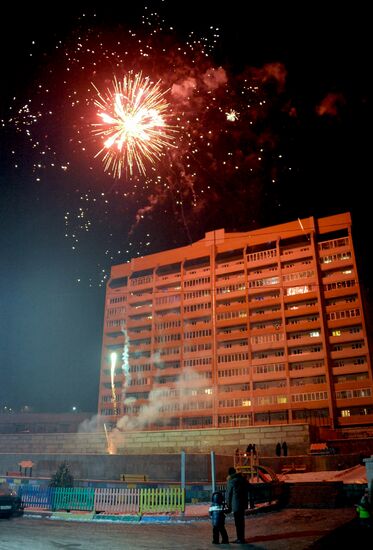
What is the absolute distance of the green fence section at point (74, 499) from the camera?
1509 cm

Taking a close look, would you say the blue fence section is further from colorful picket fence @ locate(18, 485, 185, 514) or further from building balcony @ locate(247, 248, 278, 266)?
building balcony @ locate(247, 248, 278, 266)

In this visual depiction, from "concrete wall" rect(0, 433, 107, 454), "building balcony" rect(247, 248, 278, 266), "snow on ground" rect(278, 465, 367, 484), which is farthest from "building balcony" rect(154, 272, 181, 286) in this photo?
"snow on ground" rect(278, 465, 367, 484)

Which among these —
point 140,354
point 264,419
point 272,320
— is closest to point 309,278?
point 272,320

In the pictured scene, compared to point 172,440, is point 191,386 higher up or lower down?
higher up

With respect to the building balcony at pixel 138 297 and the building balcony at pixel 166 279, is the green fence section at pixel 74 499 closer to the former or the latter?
the building balcony at pixel 166 279

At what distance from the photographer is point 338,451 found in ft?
108

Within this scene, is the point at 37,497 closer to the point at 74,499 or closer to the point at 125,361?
the point at 74,499

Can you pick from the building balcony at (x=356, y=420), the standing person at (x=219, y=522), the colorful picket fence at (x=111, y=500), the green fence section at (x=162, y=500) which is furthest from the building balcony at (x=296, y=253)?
the standing person at (x=219, y=522)

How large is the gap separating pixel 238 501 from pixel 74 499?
Answer: 8.22m

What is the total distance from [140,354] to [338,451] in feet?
136

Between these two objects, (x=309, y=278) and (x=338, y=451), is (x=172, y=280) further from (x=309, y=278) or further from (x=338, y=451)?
(x=338, y=451)

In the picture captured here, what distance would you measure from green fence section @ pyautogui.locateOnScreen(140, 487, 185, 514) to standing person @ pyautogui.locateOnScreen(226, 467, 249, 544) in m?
4.99

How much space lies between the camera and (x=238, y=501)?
9516 millimetres

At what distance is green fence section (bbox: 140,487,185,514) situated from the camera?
14.2 metres
